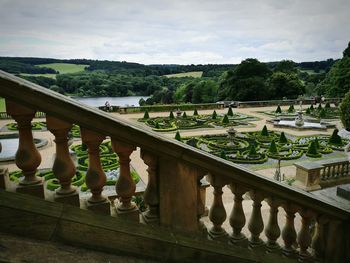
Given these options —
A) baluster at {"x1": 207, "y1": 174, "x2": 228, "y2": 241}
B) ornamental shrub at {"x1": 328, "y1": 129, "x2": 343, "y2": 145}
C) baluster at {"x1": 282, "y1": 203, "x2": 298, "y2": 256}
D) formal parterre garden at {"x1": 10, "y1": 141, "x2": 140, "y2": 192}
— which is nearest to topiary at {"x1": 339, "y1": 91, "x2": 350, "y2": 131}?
ornamental shrub at {"x1": 328, "y1": 129, "x2": 343, "y2": 145}

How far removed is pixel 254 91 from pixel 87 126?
4127 centimetres

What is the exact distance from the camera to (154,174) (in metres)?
2.24

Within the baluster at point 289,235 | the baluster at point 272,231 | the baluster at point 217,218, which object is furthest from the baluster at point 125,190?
the baluster at point 289,235

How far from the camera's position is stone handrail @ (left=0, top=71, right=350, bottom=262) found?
183 centimetres

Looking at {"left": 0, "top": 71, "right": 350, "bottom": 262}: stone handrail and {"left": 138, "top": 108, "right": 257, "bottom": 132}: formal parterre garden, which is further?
{"left": 138, "top": 108, "right": 257, "bottom": 132}: formal parterre garden

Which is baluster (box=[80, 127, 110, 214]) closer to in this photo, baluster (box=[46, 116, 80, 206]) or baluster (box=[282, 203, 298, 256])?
baluster (box=[46, 116, 80, 206])

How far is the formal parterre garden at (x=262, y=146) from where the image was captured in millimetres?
14219

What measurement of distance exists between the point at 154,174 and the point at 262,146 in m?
14.9

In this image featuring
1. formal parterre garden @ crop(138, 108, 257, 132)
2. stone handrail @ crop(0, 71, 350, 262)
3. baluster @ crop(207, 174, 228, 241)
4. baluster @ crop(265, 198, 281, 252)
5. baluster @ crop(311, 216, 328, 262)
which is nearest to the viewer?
stone handrail @ crop(0, 71, 350, 262)

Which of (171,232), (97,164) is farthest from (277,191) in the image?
(97,164)

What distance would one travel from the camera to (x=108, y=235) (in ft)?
6.44

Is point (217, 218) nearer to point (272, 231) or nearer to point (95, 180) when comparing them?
point (272, 231)

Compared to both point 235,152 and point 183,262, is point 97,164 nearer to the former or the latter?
point 183,262

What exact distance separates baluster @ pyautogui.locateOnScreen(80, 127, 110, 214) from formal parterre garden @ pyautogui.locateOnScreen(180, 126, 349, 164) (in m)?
10.9
